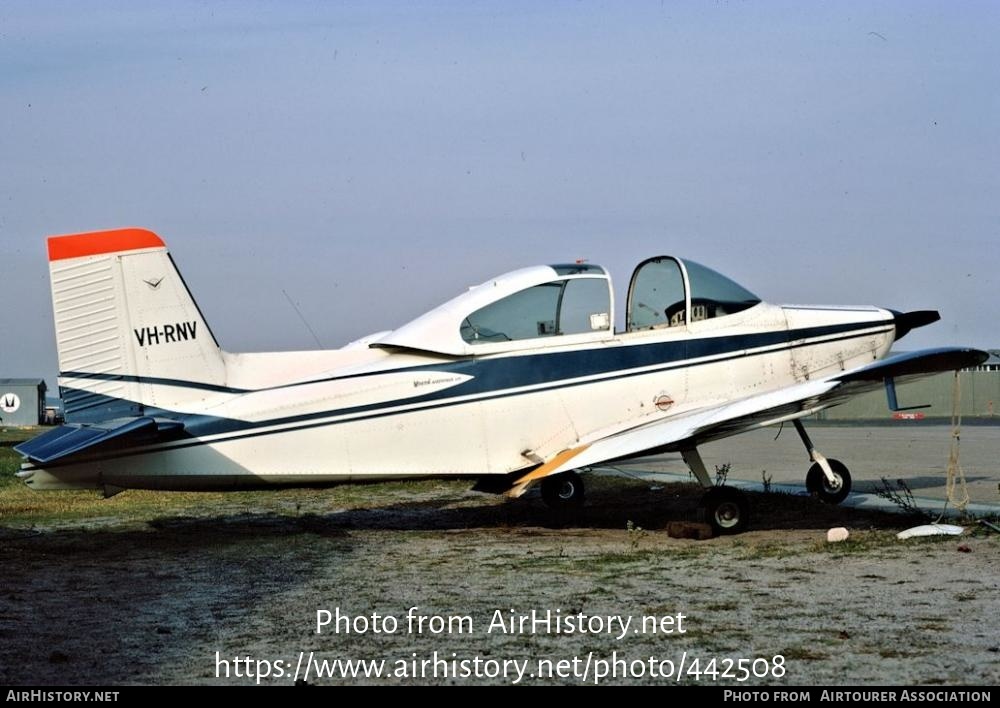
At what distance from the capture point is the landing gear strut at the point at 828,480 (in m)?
11.6

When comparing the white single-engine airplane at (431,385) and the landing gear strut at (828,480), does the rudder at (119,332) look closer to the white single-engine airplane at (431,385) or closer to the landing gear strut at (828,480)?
the white single-engine airplane at (431,385)

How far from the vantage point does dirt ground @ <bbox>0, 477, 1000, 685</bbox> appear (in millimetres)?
5410

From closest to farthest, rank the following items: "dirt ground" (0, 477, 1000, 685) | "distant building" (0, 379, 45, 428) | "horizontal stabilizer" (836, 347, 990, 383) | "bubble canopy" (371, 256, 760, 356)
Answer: "dirt ground" (0, 477, 1000, 685) → "horizontal stabilizer" (836, 347, 990, 383) → "bubble canopy" (371, 256, 760, 356) → "distant building" (0, 379, 45, 428)

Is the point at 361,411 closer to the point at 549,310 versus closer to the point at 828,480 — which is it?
the point at 549,310

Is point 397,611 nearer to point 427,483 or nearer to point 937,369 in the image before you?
point 937,369

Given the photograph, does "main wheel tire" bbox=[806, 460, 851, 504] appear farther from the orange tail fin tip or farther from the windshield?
the orange tail fin tip

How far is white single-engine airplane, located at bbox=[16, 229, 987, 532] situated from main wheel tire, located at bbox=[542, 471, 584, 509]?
8.01 ft

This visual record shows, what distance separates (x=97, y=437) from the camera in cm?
948

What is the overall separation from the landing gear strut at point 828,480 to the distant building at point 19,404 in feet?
283

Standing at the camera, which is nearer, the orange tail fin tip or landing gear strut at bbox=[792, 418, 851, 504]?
the orange tail fin tip

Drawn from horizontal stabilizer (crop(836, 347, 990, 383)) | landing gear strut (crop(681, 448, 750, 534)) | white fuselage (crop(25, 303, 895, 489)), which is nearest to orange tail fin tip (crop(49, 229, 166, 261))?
white fuselage (crop(25, 303, 895, 489))
